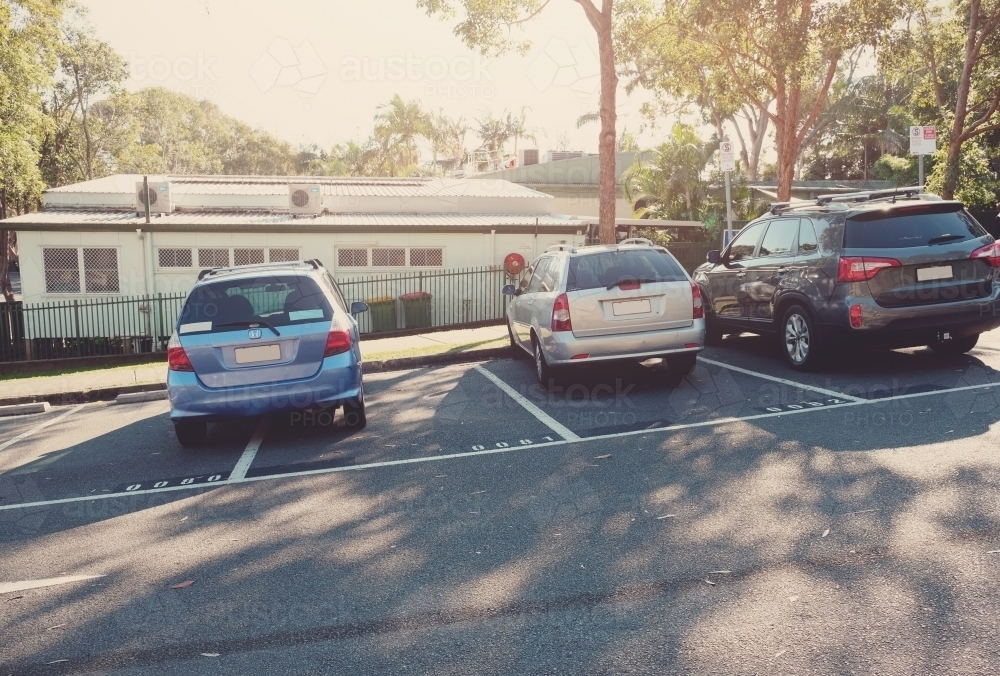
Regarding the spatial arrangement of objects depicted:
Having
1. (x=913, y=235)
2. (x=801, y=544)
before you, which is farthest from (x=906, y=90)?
(x=801, y=544)

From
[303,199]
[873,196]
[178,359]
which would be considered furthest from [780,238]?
[303,199]

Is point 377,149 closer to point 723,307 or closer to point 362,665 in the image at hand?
point 723,307

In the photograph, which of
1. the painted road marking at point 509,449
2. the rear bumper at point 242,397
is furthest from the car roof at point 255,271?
the painted road marking at point 509,449

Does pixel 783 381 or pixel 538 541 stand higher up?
pixel 783 381

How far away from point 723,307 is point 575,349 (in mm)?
3077

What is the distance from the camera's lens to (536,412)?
8328 mm

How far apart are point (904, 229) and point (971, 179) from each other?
79.3 feet

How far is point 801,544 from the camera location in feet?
14.3

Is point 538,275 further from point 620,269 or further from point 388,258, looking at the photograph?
point 388,258

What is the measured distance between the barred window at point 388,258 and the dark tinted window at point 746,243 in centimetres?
1211

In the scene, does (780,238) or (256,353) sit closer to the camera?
(256,353)

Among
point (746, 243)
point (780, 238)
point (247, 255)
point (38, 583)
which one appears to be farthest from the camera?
point (247, 255)

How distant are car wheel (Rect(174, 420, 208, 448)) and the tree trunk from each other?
10.4 m

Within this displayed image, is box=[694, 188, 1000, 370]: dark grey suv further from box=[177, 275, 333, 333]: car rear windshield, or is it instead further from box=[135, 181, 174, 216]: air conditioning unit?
box=[135, 181, 174, 216]: air conditioning unit
